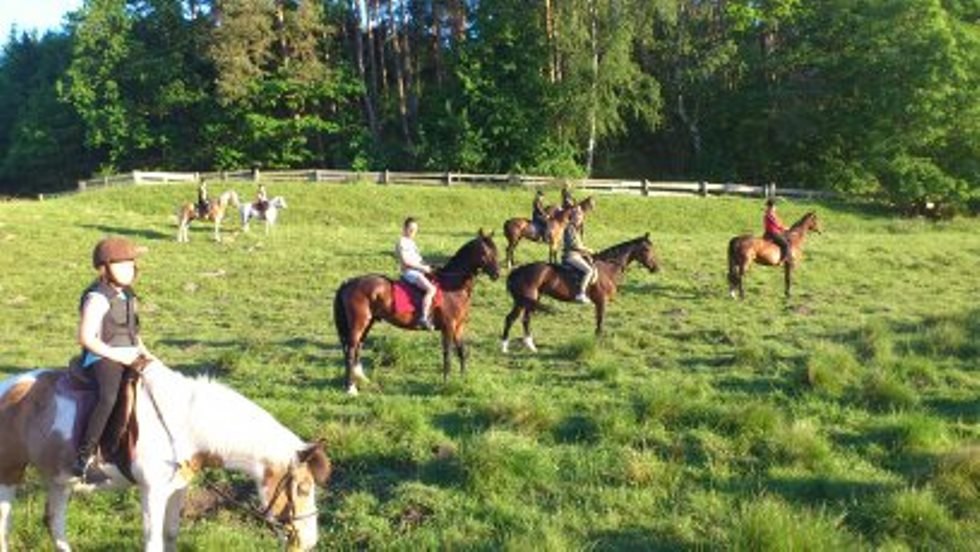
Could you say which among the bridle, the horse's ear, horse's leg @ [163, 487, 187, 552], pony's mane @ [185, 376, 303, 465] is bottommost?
horse's leg @ [163, 487, 187, 552]

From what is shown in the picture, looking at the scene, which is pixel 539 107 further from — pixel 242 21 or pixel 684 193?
pixel 242 21

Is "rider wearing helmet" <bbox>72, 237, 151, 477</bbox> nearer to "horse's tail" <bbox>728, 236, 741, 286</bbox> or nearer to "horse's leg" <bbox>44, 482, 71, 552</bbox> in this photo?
"horse's leg" <bbox>44, 482, 71, 552</bbox>

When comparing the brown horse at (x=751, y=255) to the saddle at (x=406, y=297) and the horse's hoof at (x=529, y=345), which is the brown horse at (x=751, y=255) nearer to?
the horse's hoof at (x=529, y=345)

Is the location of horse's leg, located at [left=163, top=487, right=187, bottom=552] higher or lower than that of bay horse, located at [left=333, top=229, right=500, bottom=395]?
lower

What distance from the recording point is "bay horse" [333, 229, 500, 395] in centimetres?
1278

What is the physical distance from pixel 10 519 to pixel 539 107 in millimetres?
41576

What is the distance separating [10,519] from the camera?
6945 millimetres

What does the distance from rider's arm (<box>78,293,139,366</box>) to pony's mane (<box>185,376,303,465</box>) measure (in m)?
0.61

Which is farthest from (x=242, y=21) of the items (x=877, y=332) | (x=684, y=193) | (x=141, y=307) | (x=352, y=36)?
(x=877, y=332)

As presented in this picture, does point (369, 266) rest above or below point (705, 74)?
below

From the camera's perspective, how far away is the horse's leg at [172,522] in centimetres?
676

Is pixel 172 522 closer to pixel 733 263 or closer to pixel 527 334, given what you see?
pixel 527 334

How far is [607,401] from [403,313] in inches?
140

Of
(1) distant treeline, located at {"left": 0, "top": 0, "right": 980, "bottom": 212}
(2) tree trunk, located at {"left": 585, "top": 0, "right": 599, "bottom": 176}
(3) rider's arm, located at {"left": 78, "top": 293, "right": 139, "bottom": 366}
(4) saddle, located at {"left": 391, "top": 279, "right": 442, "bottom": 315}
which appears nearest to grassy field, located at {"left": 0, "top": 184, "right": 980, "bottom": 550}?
(4) saddle, located at {"left": 391, "top": 279, "right": 442, "bottom": 315}
